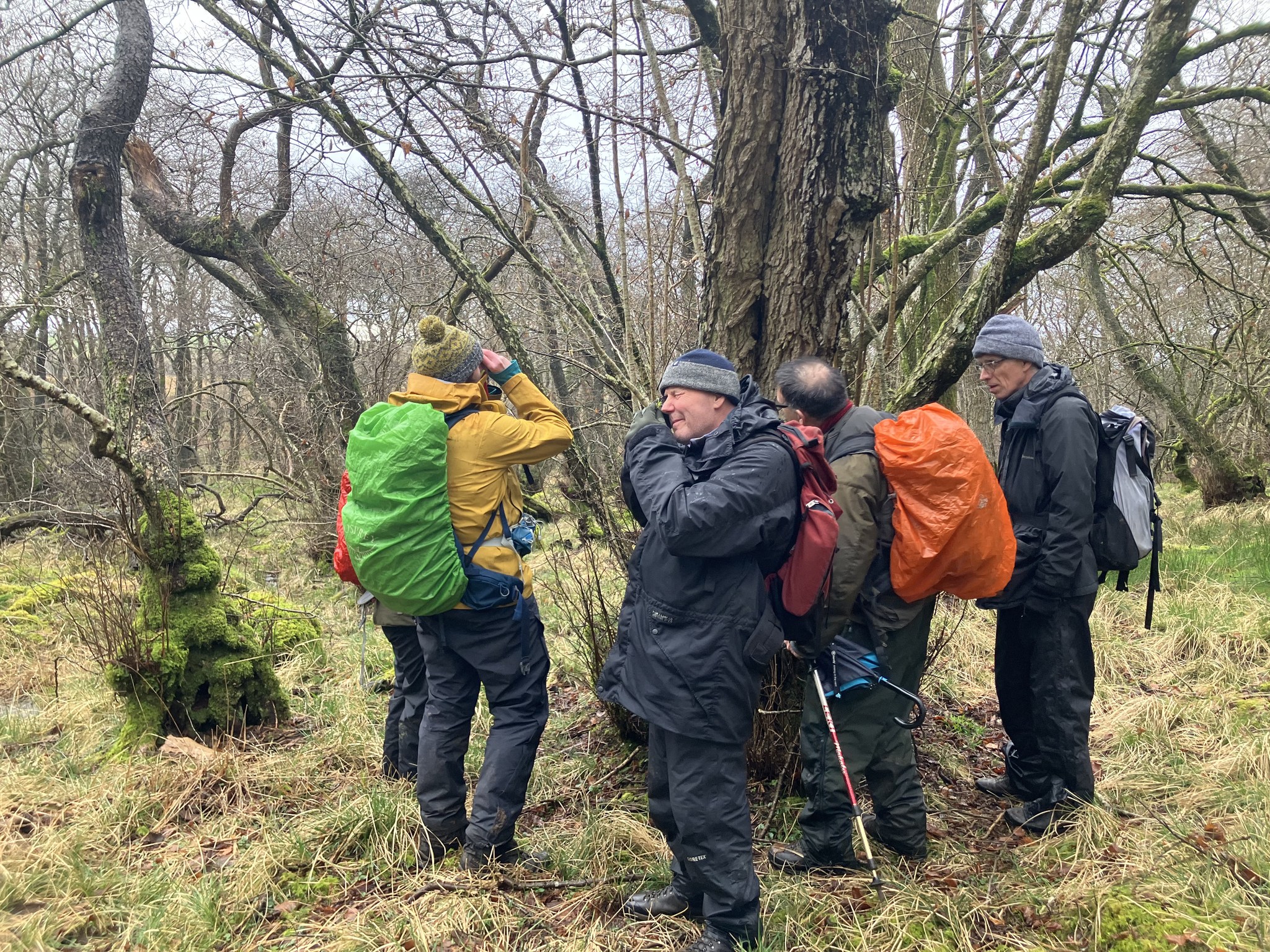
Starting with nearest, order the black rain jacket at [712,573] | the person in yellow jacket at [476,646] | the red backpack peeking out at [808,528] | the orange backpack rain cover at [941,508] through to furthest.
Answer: the black rain jacket at [712,573] < the red backpack peeking out at [808,528] < the orange backpack rain cover at [941,508] < the person in yellow jacket at [476,646]

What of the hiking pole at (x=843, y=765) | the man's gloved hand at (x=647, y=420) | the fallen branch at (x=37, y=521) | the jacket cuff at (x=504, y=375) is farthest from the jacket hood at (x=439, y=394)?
the fallen branch at (x=37, y=521)

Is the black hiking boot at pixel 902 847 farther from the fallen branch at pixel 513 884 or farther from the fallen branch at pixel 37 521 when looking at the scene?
the fallen branch at pixel 37 521

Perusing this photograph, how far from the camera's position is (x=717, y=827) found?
2.41 metres

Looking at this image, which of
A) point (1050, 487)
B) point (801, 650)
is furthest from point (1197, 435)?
point (801, 650)

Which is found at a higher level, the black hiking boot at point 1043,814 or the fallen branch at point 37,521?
the fallen branch at point 37,521

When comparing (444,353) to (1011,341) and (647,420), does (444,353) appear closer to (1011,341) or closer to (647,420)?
(647,420)

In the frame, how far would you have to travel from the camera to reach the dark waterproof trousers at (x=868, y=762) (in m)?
2.83

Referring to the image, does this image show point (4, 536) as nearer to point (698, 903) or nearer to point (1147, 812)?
point (698, 903)

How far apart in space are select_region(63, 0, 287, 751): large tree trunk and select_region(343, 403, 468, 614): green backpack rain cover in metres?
1.91

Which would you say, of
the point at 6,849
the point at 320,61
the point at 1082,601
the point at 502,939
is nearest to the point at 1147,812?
the point at 1082,601

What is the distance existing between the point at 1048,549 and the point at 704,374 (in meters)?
1.63

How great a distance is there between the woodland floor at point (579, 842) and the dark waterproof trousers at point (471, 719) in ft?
0.61

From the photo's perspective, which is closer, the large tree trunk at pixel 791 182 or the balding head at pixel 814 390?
the balding head at pixel 814 390

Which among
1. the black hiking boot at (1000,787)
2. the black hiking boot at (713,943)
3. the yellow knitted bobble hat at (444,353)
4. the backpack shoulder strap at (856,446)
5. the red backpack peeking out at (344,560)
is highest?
the yellow knitted bobble hat at (444,353)
